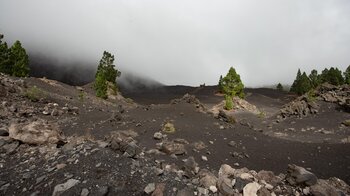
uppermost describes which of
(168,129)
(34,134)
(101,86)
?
(101,86)

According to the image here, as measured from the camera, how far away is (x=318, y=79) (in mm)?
72688

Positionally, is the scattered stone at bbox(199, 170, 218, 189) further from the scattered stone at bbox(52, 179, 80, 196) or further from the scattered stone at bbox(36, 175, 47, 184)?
the scattered stone at bbox(36, 175, 47, 184)

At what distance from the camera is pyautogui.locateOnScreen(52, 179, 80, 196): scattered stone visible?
5.93 meters

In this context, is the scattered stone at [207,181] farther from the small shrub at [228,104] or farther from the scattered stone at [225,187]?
the small shrub at [228,104]

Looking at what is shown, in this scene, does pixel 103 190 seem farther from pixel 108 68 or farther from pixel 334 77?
pixel 334 77

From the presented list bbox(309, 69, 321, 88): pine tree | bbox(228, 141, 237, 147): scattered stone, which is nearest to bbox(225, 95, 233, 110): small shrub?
bbox(228, 141, 237, 147): scattered stone

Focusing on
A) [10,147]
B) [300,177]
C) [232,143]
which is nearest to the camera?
[300,177]

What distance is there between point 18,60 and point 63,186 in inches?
1853

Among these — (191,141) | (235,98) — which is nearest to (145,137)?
(191,141)

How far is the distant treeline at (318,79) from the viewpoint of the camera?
6519 centimetres

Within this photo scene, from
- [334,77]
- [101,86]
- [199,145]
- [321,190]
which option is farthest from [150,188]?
[334,77]

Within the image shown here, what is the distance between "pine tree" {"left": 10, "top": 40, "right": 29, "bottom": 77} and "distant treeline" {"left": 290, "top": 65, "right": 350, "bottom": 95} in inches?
2581

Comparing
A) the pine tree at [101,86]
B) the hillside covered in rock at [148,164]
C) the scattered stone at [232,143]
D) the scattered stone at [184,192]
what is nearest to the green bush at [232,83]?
the pine tree at [101,86]

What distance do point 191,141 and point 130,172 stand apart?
314 inches
